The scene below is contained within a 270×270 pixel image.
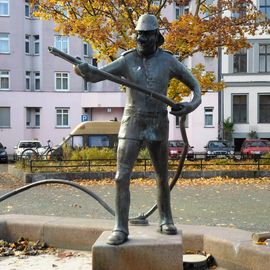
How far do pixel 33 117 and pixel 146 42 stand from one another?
39.2 meters

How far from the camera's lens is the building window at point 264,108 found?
135 feet

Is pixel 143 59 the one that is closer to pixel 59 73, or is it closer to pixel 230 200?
pixel 230 200

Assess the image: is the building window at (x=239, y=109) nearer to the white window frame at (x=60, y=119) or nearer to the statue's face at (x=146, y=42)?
the white window frame at (x=60, y=119)

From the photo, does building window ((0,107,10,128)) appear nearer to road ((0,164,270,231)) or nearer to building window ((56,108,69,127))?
building window ((56,108,69,127))

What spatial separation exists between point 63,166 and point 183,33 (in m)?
6.30

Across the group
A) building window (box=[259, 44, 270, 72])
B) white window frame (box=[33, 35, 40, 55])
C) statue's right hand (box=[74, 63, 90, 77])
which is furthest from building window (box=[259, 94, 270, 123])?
statue's right hand (box=[74, 63, 90, 77])

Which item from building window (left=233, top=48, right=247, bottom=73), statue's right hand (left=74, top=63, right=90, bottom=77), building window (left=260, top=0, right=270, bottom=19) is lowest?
statue's right hand (left=74, top=63, right=90, bottom=77)

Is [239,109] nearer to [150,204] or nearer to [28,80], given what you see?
[28,80]

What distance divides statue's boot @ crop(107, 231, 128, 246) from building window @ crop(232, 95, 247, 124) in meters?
36.7

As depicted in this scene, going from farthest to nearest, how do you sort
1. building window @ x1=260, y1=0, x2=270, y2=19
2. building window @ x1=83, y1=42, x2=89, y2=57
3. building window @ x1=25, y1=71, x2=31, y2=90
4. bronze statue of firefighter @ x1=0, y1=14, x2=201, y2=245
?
building window @ x1=83, y1=42, x2=89, y2=57 < building window @ x1=25, y1=71, x2=31, y2=90 < building window @ x1=260, y1=0, x2=270, y2=19 < bronze statue of firefighter @ x1=0, y1=14, x2=201, y2=245

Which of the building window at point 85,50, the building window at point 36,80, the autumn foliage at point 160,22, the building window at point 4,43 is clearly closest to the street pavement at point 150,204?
the autumn foliage at point 160,22

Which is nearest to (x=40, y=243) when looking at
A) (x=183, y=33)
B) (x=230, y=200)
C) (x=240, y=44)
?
(x=230, y=200)

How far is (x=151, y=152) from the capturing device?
5.52 m

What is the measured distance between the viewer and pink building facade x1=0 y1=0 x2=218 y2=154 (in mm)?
42844
